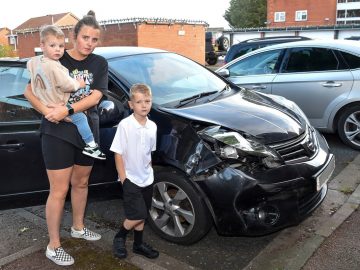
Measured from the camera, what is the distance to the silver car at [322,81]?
224 inches

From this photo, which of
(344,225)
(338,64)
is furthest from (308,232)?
(338,64)

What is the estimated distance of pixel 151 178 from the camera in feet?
10.1

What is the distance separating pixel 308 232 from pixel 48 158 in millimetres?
2206

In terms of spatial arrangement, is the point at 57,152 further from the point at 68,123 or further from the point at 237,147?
the point at 237,147

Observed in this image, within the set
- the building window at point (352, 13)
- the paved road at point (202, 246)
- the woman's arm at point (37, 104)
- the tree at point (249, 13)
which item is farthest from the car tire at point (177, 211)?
the tree at point (249, 13)

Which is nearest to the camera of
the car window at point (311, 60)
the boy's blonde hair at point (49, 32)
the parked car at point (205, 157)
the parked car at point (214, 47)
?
the boy's blonde hair at point (49, 32)

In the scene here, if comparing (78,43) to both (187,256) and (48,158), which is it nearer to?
(48,158)

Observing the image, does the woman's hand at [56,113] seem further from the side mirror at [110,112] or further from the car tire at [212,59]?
the car tire at [212,59]

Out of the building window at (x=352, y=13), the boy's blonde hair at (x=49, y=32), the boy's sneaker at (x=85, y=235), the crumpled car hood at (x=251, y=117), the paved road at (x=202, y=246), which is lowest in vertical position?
the paved road at (x=202, y=246)

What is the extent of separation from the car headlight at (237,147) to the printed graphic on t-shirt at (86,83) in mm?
901

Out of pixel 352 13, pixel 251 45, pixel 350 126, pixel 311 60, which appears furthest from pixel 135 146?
pixel 352 13

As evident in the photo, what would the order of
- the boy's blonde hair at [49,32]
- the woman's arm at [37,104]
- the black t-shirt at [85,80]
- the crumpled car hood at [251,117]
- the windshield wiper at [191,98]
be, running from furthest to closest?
the windshield wiper at [191,98] < the crumpled car hood at [251,117] < the black t-shirt at [85,80] < the woman's arm at [37,104] < the boy's blonde hair at [49,32]

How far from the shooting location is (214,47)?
33.8m

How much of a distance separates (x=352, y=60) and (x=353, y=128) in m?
0.93
